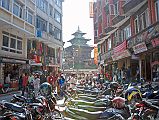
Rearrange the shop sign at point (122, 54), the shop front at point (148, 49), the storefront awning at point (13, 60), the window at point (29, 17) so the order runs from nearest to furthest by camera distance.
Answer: the shop front at point (148, 49) → the storefront awning at point (13, 60) → the shop sign at point (122, 54) → the window at point (29, 17)

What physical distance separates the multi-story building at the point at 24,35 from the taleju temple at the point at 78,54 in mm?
24756

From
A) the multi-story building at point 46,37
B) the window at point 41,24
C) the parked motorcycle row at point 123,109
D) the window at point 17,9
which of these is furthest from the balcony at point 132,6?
the window at point 41,24

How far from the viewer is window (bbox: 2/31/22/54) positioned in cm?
1949

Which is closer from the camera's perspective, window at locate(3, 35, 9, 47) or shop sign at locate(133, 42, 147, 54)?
shop sign at locate(133, 42, 147, 54)

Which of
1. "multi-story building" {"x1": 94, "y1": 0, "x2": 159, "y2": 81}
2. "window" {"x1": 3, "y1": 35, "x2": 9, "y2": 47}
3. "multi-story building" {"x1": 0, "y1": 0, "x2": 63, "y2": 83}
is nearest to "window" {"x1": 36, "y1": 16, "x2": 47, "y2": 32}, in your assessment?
"multi-story building" {"x1": 0, "y1": 0, "x2": 63, "y2": 83}

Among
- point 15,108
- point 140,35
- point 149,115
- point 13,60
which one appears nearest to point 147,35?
point 140,35

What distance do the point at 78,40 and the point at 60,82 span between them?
51776mm

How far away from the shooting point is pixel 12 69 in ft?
68.8

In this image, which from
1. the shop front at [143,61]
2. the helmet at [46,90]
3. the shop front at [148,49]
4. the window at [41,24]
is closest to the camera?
the helmet at [46,90]

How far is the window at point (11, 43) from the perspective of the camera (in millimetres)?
19487

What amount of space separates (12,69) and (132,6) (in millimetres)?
12209

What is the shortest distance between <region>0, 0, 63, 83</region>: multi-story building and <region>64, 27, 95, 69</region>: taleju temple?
81.2 feet

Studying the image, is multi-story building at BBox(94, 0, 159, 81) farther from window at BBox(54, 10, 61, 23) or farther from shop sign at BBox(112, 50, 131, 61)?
window at BBox(54, 10, 61, 23)

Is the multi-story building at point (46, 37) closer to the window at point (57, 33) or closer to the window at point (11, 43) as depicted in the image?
the window at point (57, 33)
